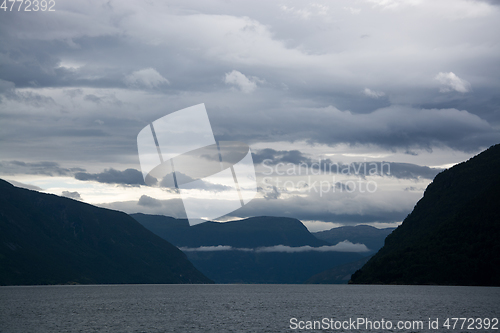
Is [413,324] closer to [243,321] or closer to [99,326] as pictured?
[243,321]

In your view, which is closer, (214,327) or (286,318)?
(214,327)

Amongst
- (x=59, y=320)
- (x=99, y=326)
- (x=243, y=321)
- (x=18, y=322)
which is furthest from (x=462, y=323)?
(x=18, y=322)

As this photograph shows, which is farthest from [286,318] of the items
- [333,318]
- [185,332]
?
[185,332]

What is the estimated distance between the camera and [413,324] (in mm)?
107500

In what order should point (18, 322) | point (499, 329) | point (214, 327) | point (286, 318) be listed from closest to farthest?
point (499, 329) < point (214, 327) < point (18, 322) < point (286, 318)

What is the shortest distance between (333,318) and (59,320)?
72.7 meters

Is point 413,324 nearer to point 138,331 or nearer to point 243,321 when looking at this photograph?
point 243,321

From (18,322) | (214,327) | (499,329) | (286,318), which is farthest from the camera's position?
(286,318)

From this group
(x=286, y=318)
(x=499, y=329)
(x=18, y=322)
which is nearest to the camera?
(x=499, y=329)

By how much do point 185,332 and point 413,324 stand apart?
5280cm

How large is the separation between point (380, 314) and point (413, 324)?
26.0m

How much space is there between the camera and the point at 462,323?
10806 centimetres

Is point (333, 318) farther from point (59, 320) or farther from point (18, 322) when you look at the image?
point (18, 322)

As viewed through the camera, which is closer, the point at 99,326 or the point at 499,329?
the point at 499,329
